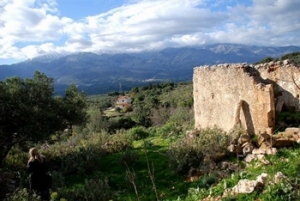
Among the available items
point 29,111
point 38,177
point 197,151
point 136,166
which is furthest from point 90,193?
point 29,111

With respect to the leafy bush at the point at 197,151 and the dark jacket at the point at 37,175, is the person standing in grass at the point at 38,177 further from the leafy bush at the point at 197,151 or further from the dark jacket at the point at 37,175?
the leafy bush at the point at 197,151

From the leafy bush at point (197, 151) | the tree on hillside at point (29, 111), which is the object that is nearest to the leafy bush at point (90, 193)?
the leafy bush at point (197, 151)

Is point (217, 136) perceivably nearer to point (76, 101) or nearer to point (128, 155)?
point (128, 155)

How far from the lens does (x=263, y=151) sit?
30.8 ft

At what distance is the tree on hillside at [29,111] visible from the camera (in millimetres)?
12805

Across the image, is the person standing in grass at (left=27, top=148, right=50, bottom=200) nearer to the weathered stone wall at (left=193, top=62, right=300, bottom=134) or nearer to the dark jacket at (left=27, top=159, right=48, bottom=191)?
the dark jacket at (left=27, top=159, right=48, bottom=191)

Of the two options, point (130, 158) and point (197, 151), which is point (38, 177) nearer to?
point (130, 158)

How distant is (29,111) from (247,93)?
898cm

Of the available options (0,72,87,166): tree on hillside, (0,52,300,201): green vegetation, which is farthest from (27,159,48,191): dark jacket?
(0,72,87,166): tree on hillside

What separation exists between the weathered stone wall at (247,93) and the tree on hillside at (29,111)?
7050 millimetres

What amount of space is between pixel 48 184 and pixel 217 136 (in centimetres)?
643

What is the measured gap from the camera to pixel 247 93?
11.7 meters

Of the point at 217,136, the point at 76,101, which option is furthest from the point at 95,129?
the point at 217,136

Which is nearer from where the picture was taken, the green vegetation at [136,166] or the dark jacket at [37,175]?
the green vegetation at [136,166]
